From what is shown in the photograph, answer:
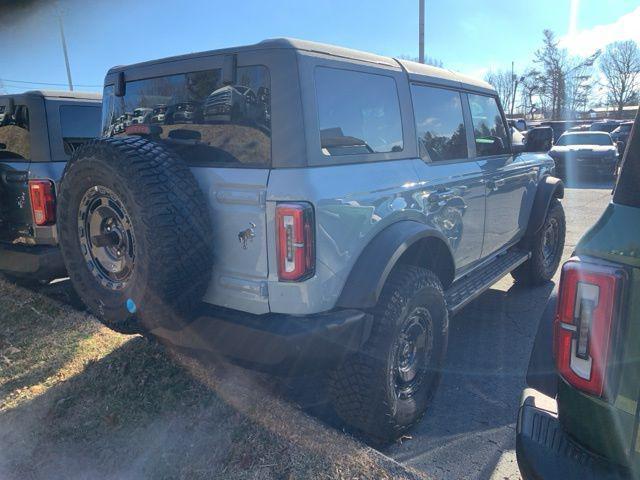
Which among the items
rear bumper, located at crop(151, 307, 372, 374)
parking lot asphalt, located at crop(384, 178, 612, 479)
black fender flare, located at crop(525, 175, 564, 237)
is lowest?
parking lot asphalt, located at crop(384, 178, 612, 479)

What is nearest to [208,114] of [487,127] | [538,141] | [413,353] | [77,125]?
[413,353]

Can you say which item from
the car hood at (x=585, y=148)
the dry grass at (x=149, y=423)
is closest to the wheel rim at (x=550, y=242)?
the dry grass at (x=149, y=423)

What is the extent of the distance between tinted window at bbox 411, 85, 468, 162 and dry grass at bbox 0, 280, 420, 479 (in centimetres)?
190

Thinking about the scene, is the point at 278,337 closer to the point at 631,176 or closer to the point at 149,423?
the point at 149,423

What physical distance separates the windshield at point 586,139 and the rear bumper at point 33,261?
56.3ft

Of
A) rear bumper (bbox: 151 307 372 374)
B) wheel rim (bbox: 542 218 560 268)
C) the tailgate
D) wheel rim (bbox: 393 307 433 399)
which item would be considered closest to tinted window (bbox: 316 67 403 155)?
the tailgate

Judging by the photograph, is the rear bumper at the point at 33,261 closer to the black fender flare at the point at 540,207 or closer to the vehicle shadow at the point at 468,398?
the vehicle shadow at the point at 468,398

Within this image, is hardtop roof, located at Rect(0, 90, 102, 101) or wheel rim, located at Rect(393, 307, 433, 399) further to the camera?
hardtop roof, located at Rect(0, 90, 102, 101)

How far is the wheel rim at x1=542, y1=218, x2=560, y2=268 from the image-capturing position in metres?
5.54

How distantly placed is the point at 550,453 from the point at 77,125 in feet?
15.8

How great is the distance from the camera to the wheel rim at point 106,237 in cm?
249

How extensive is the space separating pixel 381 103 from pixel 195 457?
2230 mm

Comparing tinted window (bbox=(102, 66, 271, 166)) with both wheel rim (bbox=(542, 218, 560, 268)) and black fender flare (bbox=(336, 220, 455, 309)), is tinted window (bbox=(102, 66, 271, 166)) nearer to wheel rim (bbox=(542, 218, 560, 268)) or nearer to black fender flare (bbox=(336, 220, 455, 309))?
black fender flare (bbox=(336, 220, 455, 309))


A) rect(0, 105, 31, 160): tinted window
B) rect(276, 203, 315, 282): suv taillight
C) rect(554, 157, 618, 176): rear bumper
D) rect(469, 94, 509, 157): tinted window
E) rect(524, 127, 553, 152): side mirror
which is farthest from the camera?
rect(554, 157, 618, 176): rear bumper
